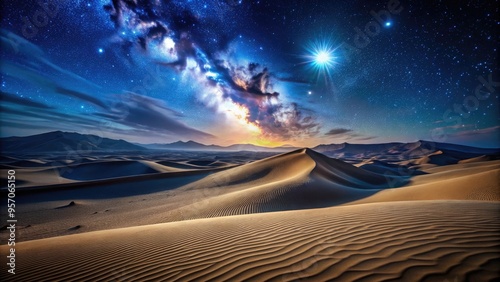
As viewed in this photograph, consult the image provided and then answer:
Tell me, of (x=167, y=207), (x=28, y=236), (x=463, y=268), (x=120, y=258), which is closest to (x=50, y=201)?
(x=28, y=236)

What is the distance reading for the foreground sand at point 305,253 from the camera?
7.39ft

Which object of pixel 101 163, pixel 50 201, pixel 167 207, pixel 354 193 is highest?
pixel 101 163

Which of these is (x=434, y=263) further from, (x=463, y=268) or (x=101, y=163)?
(x=101, y=163)

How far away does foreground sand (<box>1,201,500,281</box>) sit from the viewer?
225 cm

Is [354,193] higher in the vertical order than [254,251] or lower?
lower

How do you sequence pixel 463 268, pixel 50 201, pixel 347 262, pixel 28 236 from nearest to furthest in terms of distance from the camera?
pixel 463 268
pixel 347 262
pixel 28 236
pixel 50 201

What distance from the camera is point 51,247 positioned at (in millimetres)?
4742

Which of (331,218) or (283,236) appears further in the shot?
(331,218)

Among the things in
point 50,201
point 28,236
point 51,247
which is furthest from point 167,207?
point 50,201

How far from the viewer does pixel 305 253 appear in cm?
282

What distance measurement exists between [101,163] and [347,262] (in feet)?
152

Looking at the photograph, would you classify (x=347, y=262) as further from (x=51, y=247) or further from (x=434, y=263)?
(x=51, y=247)

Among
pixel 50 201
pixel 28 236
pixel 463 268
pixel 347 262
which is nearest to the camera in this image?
pixel 463 268

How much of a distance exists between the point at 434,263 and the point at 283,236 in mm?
2116
